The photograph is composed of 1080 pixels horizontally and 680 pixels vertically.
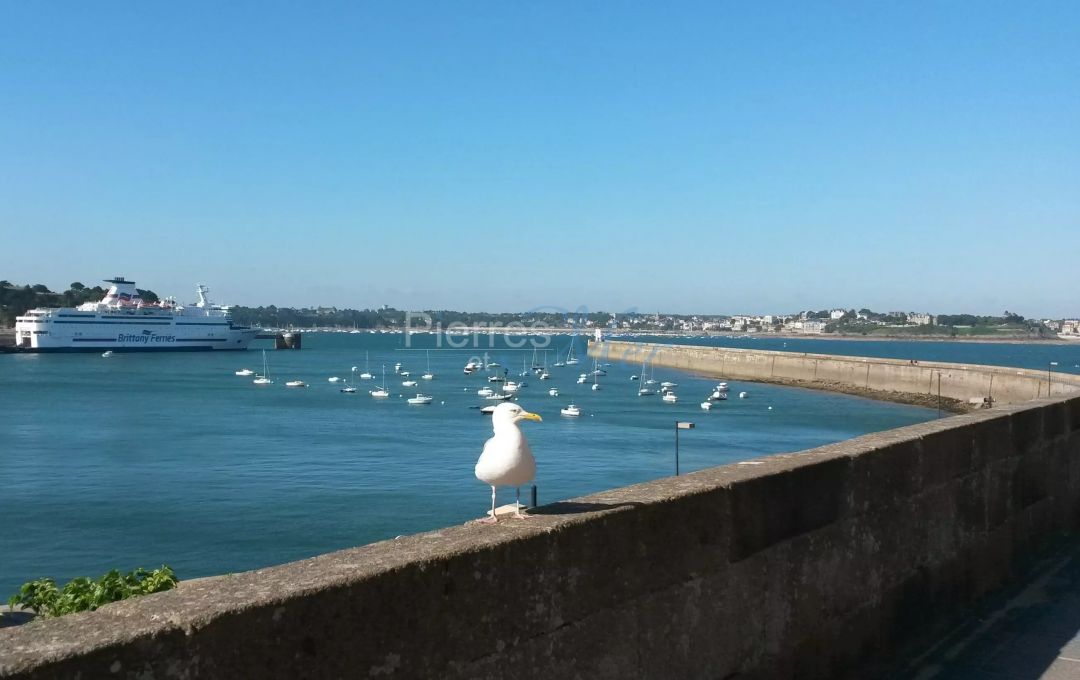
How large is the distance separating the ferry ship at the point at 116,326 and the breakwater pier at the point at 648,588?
5622 inches

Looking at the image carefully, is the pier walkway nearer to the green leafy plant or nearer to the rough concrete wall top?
the green leafy plant

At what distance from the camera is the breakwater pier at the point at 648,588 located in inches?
84.6

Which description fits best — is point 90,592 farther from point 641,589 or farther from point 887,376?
point 887,376

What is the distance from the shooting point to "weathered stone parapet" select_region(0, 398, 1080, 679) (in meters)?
2.14

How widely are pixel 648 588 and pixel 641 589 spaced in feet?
0.14

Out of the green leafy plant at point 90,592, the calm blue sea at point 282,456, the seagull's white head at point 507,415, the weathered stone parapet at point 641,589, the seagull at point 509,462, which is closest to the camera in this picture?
the weathered stone parapet at point 641,589

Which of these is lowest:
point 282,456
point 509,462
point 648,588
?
point 282,456

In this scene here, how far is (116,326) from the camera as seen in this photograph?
135 meters

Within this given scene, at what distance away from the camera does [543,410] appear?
66.2 meters

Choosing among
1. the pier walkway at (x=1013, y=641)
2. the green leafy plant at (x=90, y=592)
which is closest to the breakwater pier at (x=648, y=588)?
the pier walkway at (x=1013, y=641)

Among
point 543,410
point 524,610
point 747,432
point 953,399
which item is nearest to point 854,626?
point 524,610

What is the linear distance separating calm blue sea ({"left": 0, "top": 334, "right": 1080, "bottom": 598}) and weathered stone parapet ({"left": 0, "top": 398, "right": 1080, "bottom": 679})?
18.3m

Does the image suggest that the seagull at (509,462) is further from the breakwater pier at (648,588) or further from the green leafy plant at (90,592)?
the green leafy plant at (90,592)

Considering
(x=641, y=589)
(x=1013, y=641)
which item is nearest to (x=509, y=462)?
(x=641, y=589)
